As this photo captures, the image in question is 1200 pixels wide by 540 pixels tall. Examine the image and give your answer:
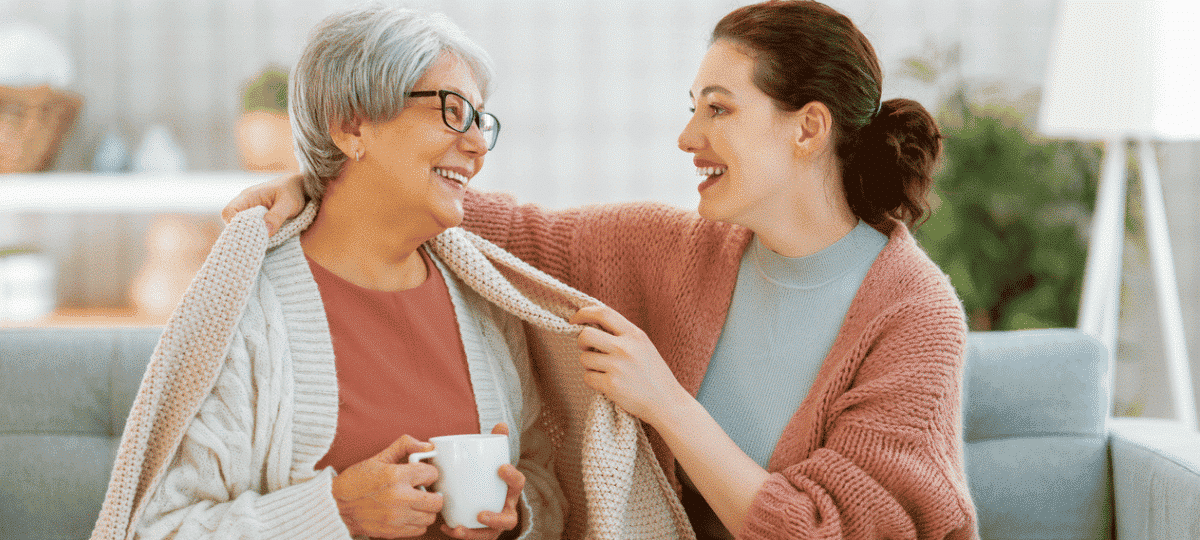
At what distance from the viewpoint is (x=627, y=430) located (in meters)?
1.28

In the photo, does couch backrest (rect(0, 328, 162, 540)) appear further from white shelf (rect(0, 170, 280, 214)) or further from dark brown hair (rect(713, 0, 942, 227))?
white shelf (rect(0, 170, 280, 214))

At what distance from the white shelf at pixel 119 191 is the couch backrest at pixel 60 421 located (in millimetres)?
1432

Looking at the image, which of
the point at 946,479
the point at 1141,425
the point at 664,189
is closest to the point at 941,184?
the point at 664,189

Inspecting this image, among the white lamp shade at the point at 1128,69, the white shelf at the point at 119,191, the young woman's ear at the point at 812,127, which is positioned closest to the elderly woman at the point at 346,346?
the young woman's ear at the point at 812,127

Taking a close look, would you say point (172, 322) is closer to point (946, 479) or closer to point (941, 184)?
point (946, 479)

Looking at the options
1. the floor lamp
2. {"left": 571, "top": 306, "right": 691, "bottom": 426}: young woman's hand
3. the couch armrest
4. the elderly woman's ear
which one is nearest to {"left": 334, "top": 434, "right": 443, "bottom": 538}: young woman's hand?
{"left": 571, "top": 306, "right": 691, "bottom": 426}: young woman's hand

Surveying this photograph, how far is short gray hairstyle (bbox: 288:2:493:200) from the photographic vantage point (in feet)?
3.83

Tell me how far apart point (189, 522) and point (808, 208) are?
102 cm

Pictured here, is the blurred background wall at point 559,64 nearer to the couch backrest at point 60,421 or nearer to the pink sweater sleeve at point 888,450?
the couch backrest at point 60,421

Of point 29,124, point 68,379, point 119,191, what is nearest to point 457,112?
point 68,379

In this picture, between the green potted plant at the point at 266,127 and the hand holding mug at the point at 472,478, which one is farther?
the green potted plant at the point at 266,127

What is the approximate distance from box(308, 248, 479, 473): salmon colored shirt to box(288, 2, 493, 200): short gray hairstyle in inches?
8.4

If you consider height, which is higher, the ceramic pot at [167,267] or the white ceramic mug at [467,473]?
the white ceramic mug at [467,473]

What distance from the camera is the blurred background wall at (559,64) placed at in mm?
3352
